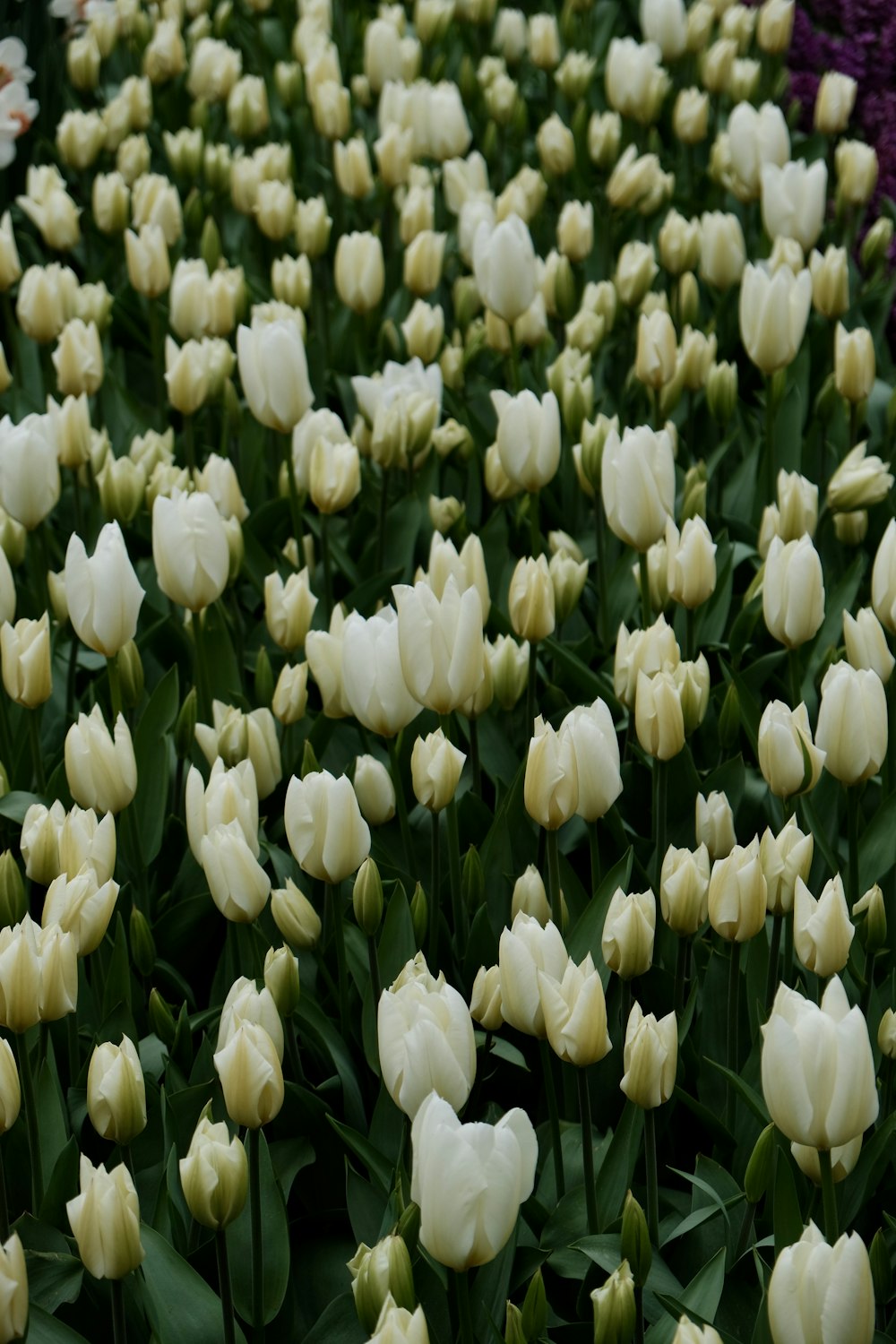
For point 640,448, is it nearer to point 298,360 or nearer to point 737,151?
point 298,360

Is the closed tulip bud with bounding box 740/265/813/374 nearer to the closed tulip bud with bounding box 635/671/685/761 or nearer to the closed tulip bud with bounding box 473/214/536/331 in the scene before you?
the closed tulip bud with bounding box 473/214/536/331

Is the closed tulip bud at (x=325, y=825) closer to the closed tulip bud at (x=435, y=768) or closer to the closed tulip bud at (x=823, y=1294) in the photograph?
the closed tulip bud at (x=435, y=768)

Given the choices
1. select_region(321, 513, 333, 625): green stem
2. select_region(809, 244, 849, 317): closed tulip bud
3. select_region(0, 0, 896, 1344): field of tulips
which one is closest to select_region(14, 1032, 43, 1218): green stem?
select_region(0, 0, 896, 1344): field of tulips

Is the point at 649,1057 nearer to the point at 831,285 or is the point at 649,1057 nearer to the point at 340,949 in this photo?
the point at 340,949

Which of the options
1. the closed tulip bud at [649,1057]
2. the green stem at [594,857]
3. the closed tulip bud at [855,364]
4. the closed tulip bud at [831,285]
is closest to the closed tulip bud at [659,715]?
the green stem at [594,857]

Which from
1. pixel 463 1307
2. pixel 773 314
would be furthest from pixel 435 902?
pixel 773 314

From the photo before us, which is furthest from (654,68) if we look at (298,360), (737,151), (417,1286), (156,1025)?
(417,1286)
